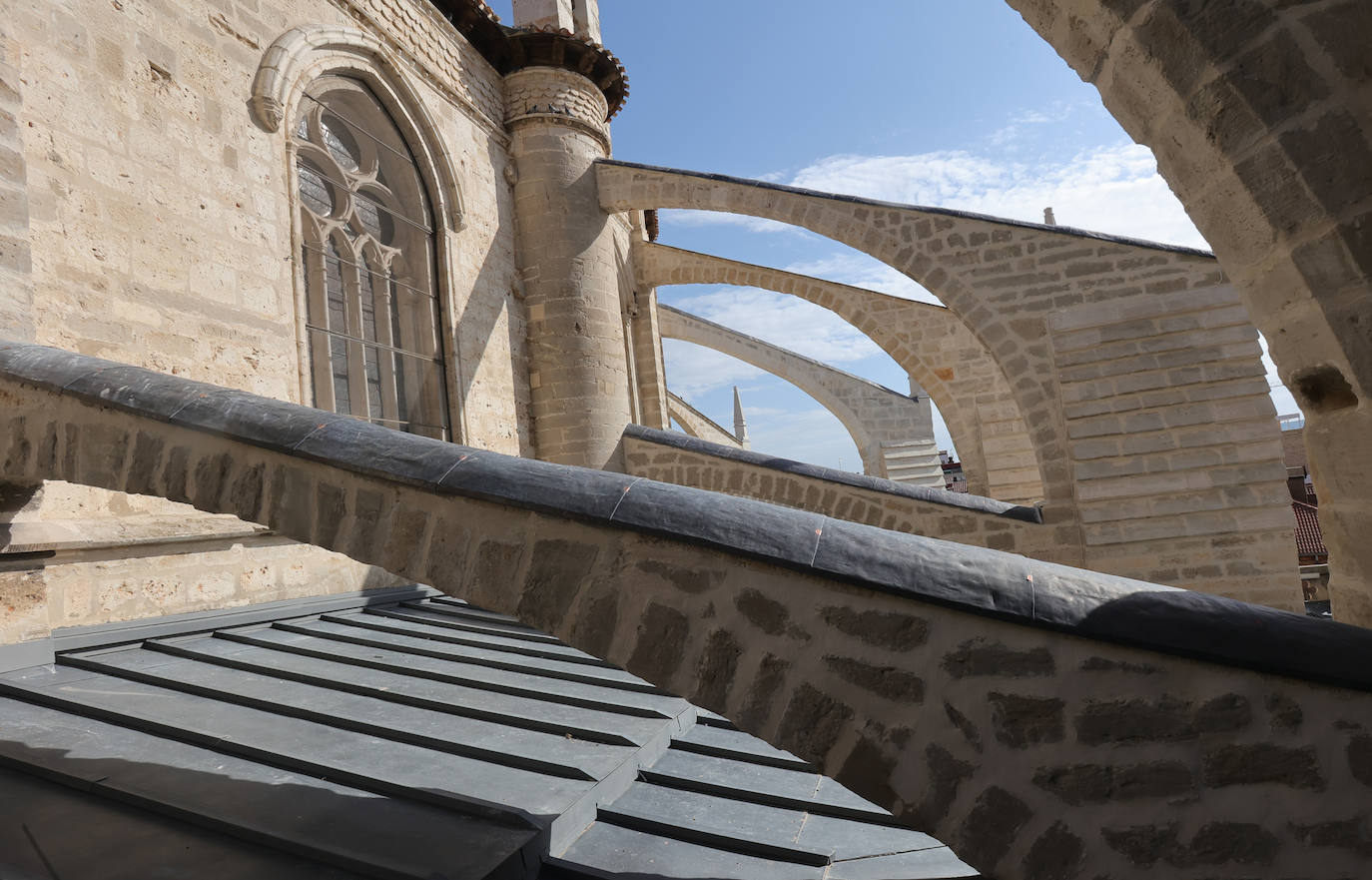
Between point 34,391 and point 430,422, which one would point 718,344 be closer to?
point 430,422

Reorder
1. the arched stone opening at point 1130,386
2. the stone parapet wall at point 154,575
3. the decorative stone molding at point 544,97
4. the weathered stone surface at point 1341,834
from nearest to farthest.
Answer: the weathered stone surface at point 1341,834 → the stone parapet wall at point 154,575 → the arched stone opening at point 1130,386 → the decorative stone molding at point 544,97

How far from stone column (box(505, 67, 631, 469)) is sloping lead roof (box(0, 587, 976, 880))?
494cm

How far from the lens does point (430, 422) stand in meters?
6.47

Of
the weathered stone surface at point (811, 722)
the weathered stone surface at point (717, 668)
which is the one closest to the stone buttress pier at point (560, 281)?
the weathered stone surface at point (717, 668)

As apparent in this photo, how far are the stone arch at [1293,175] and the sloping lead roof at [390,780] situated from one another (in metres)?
1.17

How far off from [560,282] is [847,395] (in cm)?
749

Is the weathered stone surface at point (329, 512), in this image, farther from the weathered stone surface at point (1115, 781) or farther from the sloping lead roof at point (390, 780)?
the weathered stone surface at point (1115, 781)

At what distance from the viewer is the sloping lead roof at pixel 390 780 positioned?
1.68 metres

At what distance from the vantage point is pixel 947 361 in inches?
415

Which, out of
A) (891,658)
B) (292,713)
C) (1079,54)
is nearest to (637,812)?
(891,658)

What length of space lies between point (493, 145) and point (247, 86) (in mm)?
3353

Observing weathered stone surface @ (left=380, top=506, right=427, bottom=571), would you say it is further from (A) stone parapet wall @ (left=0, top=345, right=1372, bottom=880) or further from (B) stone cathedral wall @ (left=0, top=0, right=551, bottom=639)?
(B) stone cathedral wall @ (left=0, top=0, right=551, bottom=639)

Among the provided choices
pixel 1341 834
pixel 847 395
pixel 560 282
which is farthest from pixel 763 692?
pixel 847 395

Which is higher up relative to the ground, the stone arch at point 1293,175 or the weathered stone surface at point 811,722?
the stone arch at point 1293,175
